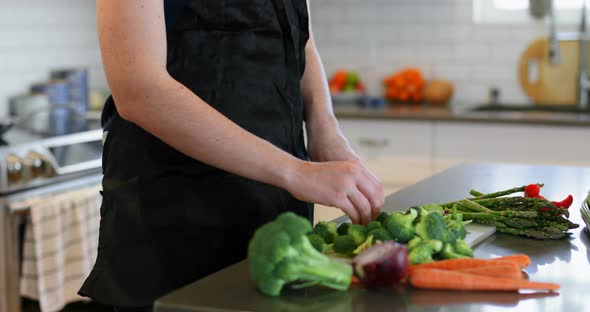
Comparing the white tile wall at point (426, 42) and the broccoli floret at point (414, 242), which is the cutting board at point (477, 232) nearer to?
the broccoli floret at point (414, 242)

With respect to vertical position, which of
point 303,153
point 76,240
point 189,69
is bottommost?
A: point 76,240

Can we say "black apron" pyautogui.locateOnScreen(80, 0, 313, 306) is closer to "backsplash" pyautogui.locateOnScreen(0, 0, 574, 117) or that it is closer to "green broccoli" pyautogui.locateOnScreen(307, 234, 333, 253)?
"green broccoli" pyautogui.locateOnScreen(307, 234, 333, 253)

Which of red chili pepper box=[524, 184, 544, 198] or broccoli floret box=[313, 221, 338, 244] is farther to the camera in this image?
red chili pepper box=[524, 184, 544, 198]

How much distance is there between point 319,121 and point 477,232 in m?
0.39

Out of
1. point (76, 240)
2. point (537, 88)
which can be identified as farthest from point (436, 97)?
point (76, 240)

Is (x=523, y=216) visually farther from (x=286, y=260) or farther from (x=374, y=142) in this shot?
(x=374, y=142)

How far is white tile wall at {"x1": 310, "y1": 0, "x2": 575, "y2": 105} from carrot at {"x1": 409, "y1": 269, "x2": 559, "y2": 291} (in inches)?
125

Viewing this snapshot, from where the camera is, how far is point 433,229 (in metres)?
1.07

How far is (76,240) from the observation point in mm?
3008

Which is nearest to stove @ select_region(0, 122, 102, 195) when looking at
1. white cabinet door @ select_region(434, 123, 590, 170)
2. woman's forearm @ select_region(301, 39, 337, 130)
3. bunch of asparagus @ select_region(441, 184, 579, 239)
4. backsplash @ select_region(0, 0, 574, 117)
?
backsplash @ select_region(0, 0, 574, 117)

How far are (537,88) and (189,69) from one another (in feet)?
9.39

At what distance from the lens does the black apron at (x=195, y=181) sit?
137 cm

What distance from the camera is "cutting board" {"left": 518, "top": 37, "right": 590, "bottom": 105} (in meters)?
3.93

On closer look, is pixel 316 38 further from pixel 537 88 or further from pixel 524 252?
pixel 524 252
